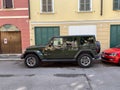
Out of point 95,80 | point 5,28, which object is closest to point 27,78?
point 95,80

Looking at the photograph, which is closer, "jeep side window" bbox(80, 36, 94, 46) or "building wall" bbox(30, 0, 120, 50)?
"jeep side window" bbox(80, 36, 94, 46)

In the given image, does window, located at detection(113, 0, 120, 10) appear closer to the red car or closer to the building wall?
the building wall

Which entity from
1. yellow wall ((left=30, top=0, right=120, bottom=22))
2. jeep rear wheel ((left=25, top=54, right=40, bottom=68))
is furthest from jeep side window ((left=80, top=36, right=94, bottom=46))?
yellow wall ((left=30, top=0, right=120, bottom=22))

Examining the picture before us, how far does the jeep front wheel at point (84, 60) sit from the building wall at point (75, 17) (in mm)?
5351

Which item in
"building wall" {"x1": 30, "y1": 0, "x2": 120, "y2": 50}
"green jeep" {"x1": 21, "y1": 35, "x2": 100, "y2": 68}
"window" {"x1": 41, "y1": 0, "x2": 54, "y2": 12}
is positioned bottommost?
"green jeep" {"x1": 21, "y1": 35, "x2": 100, "y2": 68}

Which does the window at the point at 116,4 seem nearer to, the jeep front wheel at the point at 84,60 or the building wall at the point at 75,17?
the building wall at the point at 75,17

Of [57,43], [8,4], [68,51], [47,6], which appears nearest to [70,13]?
[47,6]

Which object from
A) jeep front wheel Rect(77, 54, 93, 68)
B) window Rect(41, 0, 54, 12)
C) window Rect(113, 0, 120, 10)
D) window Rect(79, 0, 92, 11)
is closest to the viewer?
jeep front wheel Rect(77, 54, 93, 68)

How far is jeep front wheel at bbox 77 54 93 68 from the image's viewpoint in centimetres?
1044

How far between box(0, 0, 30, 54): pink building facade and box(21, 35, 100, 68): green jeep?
17.4ft

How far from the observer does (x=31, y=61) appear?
10.6 metres

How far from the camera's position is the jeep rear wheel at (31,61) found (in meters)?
10.6

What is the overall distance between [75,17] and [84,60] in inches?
226

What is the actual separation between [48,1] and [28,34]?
3219mm
